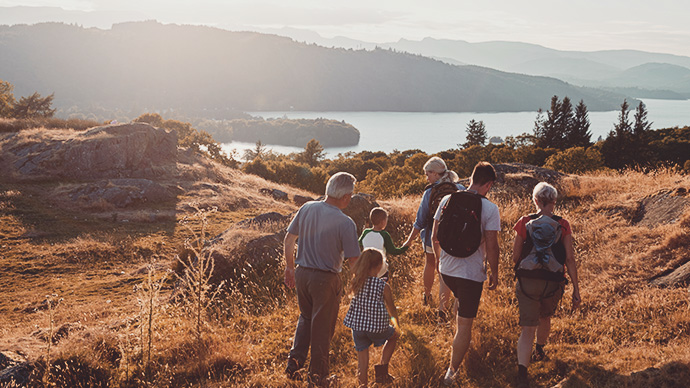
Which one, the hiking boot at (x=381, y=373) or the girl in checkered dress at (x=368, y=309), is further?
the hiking boot at (x=381, y=373)

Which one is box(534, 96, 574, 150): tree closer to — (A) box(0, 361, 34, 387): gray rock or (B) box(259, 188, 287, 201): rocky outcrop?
(B) box(259, 188, 287, 201): rocky outcrop

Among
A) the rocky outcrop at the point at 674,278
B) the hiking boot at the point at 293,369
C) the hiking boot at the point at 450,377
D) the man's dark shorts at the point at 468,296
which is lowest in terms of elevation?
the hiking boot at the point at 293,369

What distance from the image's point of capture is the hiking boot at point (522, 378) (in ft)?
13.9

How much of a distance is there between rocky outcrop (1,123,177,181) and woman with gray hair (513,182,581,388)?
20.7 metres

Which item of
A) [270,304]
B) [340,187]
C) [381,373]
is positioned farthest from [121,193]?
[381,373]

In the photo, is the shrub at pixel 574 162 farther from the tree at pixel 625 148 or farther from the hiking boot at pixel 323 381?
the hiking boot at pixel 323 381

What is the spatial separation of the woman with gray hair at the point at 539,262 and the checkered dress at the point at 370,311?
1435mm

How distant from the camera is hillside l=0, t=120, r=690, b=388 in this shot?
15.2ft

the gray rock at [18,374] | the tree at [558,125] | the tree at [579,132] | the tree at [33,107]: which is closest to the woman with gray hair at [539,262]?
the gray rock at [18,374]

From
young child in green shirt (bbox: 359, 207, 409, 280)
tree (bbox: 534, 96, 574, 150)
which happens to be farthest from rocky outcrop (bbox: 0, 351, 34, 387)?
tree (bbox: 534, 96, 574, 150)

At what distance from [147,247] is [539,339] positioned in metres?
11.2

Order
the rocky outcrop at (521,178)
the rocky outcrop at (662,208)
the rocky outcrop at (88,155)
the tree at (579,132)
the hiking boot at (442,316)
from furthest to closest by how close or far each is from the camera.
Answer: the tree at (579,132) → the rocky outcrop at (88,155) → the rocky outcrop at (521,178) → the rocky outcrop at (662,208) → the hiking boot at (442,316)

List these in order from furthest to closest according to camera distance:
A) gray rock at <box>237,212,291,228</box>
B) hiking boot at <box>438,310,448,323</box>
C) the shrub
A: the shrub → gray rock at <box>237,212,291,228</box> → hiking boot at <box>438,310,448,323</box>

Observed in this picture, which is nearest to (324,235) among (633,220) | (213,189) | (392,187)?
(633,220)
